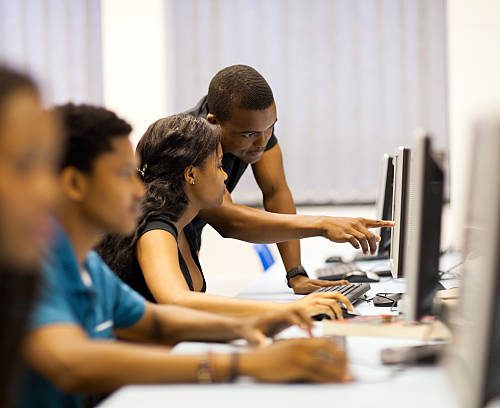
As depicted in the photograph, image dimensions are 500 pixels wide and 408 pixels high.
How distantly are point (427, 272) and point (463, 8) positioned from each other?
347 cm

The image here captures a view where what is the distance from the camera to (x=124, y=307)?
5.13ft

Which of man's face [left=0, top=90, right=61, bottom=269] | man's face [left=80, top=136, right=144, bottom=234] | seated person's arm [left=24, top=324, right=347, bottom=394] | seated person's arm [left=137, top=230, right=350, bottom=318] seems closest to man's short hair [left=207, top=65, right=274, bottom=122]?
seated person's arm [left=137, top=230, right=350, bottom=318]

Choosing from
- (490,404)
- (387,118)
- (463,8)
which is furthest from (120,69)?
(490,404)

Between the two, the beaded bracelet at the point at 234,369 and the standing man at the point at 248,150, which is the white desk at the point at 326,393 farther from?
the standing man at the point at 248,150

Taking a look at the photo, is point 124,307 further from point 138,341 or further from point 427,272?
point 427,272

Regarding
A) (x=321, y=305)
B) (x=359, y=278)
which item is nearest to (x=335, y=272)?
(x=359, y=278)

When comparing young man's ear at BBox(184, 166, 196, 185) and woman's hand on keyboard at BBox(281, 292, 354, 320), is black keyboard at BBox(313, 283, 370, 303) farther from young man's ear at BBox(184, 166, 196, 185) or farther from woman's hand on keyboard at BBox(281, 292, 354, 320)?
young man's ear at BBox(184, 166, 196, 185)

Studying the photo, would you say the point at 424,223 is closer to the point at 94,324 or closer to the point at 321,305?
the point at 321,305

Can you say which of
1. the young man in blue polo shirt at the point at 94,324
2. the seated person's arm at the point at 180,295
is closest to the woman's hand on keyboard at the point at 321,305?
the seated person's arm at the point at 180,295

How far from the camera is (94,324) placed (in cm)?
141

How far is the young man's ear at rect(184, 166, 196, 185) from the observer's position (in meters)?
2.14

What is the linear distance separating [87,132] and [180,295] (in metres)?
0.60

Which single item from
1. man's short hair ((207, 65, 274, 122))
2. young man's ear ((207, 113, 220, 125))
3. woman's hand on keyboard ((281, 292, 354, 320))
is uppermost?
man's short hair ((207, 65, 274, 122))

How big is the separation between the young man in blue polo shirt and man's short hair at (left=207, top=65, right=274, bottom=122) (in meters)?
1.17
